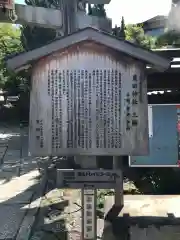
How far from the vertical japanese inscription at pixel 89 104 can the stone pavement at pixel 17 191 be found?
2163mm

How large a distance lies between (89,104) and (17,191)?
13.1 feet

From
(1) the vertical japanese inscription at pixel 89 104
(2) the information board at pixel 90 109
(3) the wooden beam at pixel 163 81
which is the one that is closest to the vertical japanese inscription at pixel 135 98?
(2) the information board at pixel 90 109

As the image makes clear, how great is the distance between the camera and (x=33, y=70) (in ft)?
14.1

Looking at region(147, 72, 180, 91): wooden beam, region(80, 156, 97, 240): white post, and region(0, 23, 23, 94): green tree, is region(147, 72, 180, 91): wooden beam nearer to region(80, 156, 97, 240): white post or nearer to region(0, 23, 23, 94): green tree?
region(80, 156, 97, 240): white post

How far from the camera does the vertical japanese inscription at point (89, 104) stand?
417cm

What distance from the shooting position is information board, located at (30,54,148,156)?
4176 mm

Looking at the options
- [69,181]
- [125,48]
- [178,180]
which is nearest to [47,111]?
[69,181]

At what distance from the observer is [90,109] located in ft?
13.7

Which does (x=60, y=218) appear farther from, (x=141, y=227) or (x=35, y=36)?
(x=35, y=36)

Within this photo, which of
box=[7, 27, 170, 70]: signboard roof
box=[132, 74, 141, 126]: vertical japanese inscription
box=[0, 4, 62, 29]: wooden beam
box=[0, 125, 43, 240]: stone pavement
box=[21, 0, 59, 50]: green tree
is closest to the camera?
box=[7, 27, 170, 70]: signboard roof

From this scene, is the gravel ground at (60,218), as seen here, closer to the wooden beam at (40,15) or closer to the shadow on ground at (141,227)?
the shadow on ground at (141,227)

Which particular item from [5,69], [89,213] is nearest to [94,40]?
[89,213]

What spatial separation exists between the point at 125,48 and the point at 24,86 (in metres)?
11.2

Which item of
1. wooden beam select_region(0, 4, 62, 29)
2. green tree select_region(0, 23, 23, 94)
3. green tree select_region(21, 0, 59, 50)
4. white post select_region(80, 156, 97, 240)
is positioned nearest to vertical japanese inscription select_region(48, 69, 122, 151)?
white post select_region(80, 156, 97, 240)
